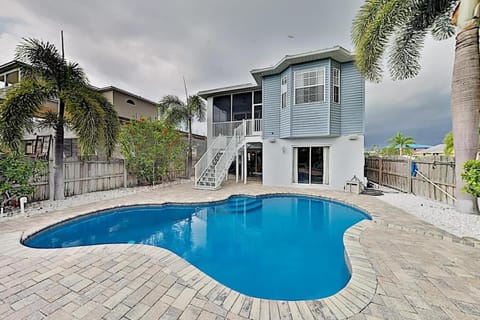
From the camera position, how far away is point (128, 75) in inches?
582

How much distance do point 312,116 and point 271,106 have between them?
8.58 ft

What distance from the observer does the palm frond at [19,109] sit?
20.6 ft

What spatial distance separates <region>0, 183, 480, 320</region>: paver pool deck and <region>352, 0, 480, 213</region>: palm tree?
3.43 meters

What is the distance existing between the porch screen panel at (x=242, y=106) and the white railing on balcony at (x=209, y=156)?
2.45 meters

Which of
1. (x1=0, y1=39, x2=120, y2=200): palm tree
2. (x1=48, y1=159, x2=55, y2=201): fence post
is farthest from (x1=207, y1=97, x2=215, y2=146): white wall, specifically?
(x1=48, y1=159, x2=55, y2=201): fence post

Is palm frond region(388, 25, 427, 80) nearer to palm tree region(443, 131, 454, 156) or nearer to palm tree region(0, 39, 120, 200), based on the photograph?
palm tree region(0, 39, 120, 200)

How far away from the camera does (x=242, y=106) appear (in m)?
14.8

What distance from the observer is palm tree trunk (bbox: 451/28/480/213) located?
588 centimetres

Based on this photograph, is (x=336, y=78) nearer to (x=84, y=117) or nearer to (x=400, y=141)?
(x=84, y=117)

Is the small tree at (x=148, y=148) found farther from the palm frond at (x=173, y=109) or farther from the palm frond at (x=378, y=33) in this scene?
the palm frond at (x=378, y=33)

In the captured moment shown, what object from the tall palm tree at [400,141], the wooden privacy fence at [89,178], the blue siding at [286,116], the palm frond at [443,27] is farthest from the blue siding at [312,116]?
the tall palm tree at [400,141]

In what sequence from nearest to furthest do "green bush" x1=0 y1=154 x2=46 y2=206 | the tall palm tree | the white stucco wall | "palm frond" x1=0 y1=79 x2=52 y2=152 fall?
"green bush" x1=0 y1=154 x2=46 y2=206 → "palm frond" x1=0 y1=79 x2=52 y2=152 → the white stucco wall → the tall palm tree

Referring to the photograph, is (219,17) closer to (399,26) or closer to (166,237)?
(399,26)

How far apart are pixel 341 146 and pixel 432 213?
509cm
